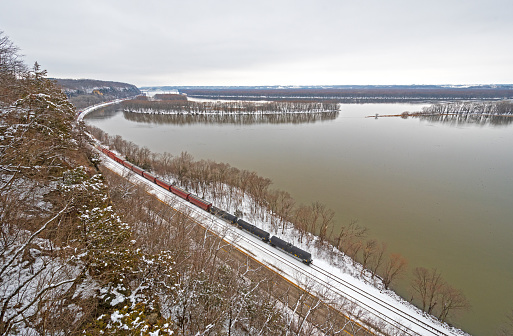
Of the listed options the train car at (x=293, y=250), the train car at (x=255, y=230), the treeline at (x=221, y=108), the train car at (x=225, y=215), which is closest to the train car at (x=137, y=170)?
the train car at (x=225, y=215)

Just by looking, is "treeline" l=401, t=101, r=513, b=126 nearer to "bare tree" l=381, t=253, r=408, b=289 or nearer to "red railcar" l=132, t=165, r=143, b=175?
"bare tree" l=381, t=253, r=408, b=289

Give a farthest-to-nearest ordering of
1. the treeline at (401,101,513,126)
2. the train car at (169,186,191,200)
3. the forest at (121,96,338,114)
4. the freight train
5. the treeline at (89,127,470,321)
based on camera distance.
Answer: the forest at (121,96,338,114)
the treeline at (401,101,513,126)
the train car at (169,186,191,200)
the freight train
the treeline at (89,127,470,321)

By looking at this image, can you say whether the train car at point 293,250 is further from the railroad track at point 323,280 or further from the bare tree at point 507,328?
the bare tree at point 507,328

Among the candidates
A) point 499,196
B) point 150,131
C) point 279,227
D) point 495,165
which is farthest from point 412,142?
point 150,131

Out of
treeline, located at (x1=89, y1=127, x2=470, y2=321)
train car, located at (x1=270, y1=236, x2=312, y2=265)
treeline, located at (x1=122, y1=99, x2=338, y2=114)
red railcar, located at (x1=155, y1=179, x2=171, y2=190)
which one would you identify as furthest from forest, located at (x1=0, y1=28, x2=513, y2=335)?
treeline, located at (x1=122, y1=99, x2=338, y2=114)

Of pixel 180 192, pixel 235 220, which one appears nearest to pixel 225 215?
pixel 235 220

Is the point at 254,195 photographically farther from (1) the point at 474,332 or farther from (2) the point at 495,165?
(2) the point at 495,165

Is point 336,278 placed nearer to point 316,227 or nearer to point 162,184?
point 316,227
